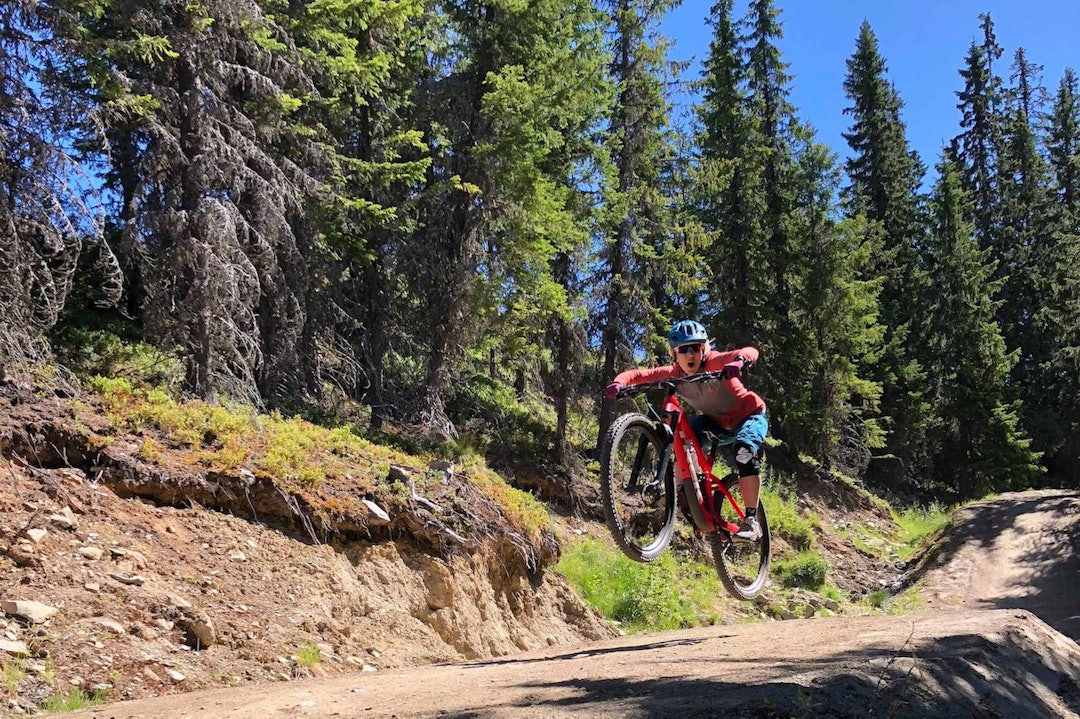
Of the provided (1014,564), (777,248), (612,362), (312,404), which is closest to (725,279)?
(777,248)

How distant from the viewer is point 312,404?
14.7 m

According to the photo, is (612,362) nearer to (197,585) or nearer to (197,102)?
(197,102)

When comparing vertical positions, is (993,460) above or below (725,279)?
below

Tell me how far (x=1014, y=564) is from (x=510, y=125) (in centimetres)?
1478

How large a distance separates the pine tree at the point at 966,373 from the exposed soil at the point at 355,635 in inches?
1118

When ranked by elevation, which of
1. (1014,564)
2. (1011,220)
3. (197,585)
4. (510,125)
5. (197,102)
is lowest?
(1014,564)

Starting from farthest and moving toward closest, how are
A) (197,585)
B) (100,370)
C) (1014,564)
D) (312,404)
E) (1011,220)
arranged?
1. (1011,220)
2. (1014,564)
3. (312,404)
4. (100,370)
5. (197,585)

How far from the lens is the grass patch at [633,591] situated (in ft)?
43.8

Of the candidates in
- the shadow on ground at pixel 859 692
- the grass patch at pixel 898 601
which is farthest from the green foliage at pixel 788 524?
the shadow on ground at pixel 859 692

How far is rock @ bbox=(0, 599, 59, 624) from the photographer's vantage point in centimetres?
597

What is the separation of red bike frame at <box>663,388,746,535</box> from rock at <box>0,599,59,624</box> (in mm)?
5470

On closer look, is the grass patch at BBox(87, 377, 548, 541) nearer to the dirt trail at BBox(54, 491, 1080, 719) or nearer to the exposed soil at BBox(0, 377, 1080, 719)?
the exposed soil at BBox(0, 377, 1080, 719)

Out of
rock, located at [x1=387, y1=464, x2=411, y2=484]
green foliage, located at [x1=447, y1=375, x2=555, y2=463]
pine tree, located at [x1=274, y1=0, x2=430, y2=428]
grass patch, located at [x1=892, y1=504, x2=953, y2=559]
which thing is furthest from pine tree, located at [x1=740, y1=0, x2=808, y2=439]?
rock, located at [x1=387, y1=464, x2=411, y2=484]

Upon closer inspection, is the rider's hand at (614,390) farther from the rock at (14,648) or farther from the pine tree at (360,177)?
the pine tree at (360,177)
